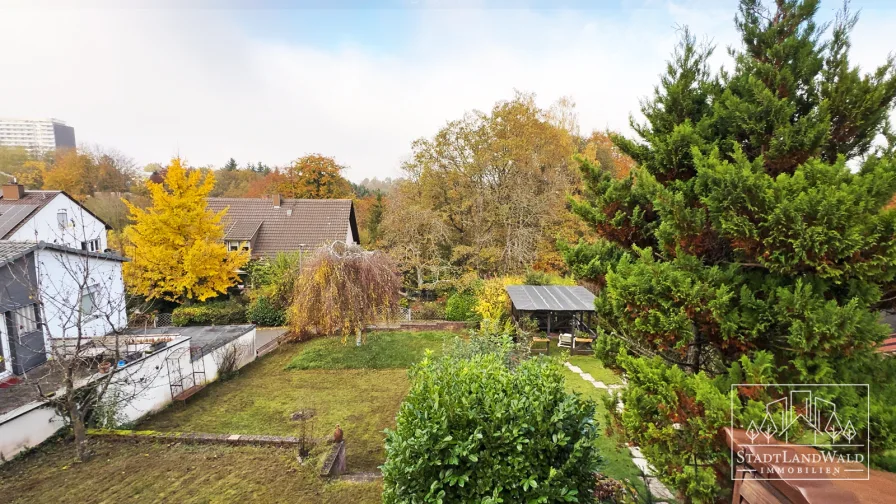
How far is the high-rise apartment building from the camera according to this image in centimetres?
6047

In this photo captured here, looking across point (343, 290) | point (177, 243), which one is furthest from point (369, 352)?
point (177, 243)

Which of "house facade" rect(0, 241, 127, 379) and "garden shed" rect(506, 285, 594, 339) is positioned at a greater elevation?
"house facade" rect(0, 241, 127, 379)

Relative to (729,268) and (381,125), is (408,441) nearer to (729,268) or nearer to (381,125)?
(729,268)

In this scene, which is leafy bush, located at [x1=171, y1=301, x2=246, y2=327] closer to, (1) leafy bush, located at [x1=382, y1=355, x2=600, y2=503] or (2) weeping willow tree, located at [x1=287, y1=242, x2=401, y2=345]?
(2) weeping willow tree, located at [x1=287, y1=242, x2=401, y2=345]

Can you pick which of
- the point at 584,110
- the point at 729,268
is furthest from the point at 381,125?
the point at 729,268

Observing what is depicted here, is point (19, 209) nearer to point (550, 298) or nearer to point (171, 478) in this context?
point (171, 478)

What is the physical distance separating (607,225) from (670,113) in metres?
1.51

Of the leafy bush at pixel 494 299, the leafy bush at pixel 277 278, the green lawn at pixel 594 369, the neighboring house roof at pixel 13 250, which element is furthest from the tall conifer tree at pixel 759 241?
the leafy bush at pixel 277 278

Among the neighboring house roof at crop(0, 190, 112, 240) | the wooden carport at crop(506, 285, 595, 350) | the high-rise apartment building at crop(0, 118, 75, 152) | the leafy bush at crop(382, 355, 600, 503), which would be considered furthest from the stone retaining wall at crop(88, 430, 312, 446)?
the high-rise apartment building at crop(0, 118, 75, 152)

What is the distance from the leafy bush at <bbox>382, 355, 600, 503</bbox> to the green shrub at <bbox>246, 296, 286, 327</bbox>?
561 inches

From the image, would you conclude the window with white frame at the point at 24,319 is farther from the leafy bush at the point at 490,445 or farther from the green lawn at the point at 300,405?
the leafy bush at the point at 490,445

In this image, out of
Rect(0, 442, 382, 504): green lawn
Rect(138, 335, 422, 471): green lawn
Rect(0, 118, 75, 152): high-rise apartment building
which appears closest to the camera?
Rect(0, 442, 382, 504): green lawn

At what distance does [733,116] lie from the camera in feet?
12.5

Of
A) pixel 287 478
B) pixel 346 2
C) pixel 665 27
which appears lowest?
pixel 287 478
